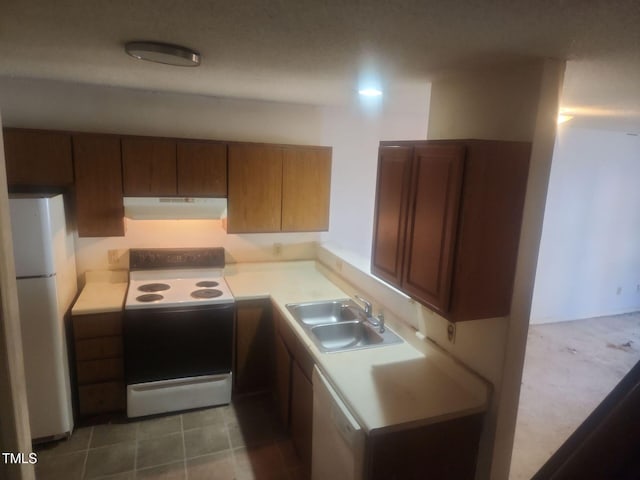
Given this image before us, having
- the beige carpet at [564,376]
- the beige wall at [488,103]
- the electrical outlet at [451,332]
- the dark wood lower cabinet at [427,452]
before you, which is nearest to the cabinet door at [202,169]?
Result: the beige wall at [488,103]

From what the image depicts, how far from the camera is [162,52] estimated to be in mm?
1567

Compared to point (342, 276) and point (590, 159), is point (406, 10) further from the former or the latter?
point (590, 159)

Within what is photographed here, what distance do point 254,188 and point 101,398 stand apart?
187 centimetres

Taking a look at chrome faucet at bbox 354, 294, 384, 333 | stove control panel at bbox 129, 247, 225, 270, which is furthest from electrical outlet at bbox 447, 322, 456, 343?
stove control panel at bbox 129, 247, 225, 270

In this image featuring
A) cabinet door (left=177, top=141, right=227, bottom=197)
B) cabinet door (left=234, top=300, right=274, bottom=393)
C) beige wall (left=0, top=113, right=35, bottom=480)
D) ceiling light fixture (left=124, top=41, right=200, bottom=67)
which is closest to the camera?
beige wall (left=0, top=113, right=35, bottom=480)

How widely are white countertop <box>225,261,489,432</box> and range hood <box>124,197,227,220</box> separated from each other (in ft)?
3.45

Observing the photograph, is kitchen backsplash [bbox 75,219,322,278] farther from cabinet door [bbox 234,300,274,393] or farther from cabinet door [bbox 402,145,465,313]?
cabinet door [bbox 402,145,465,313]

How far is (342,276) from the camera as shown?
3.25 meters

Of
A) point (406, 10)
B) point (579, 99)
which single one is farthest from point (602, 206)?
point (406, 10)

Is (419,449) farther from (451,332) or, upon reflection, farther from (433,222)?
(433,222)

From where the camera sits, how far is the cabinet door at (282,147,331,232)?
10.6 ft

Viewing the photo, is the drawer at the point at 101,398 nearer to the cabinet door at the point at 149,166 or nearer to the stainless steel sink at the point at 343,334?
the cabinet door at the point at 149,166

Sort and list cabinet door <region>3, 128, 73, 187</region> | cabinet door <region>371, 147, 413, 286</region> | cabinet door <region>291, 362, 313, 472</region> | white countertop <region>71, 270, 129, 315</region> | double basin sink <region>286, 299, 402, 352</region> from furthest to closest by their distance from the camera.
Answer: white countertop <region>71, 270, 129, 315</region>
cabinet door <region>3, 128, 73, 187</region>
double basin sink <region>286, 299, 402, 352</region>
cabinet door <region>291, 362, 313, 472</region>
cabinet door <region>371, 147, 413, 286</region>

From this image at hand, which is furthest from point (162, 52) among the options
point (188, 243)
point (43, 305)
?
point (188, 243)
